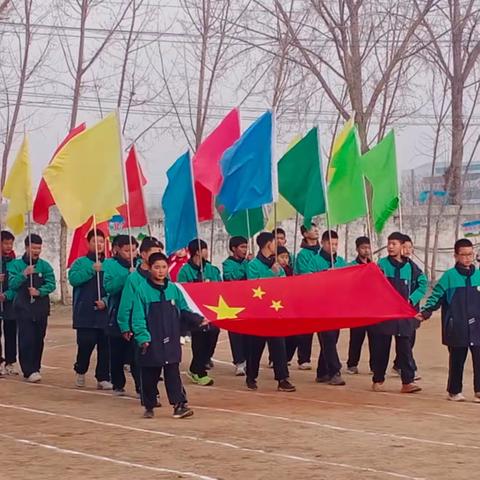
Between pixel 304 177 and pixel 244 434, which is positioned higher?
pixel 304 177

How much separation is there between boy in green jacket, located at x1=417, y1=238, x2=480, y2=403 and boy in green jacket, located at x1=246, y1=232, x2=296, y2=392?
1.55 metres

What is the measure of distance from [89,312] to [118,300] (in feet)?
2.22

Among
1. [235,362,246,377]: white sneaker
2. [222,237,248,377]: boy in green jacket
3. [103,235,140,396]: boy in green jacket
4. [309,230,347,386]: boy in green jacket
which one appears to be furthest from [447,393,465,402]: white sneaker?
[103,235,140,396]: boy in green jacket

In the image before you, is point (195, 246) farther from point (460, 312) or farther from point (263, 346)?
point (460, 312)

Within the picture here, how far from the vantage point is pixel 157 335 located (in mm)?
9203

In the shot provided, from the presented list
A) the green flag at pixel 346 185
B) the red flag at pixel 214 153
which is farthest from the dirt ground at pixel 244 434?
the red flag at pixel 214 153

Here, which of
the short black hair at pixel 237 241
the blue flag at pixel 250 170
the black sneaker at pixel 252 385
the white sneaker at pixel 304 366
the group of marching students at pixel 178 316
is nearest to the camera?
the group of marching students at pixel 178 316

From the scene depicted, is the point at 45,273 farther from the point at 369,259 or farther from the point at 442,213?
the point at 442,213

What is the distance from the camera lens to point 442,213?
28969 millimetres

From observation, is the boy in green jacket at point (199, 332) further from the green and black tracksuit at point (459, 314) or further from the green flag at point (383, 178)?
the green and black tracksuit at point (459, 314)

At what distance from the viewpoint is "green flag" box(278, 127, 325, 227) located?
11625 mm

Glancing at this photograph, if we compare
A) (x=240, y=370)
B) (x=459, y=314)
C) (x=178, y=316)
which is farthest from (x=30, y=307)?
(x=459, y=314)

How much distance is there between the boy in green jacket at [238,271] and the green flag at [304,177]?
0.81m

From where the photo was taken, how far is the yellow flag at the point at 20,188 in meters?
12.4
